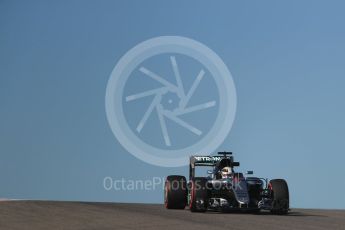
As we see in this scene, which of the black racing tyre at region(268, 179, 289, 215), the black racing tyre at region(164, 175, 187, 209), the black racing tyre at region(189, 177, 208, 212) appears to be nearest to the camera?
the black racing tyre at region(189, 177, 208, 212)

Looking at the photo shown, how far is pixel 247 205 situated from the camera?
26812mm

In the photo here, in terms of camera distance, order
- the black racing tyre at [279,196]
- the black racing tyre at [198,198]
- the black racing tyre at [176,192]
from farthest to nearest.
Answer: the black racing tyre at [176,192]
the black racing tyre at [279,196]
the black racing tyre at [198,198]

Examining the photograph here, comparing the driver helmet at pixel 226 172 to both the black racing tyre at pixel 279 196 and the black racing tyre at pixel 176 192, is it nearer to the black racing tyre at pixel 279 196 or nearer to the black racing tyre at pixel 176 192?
the black racing tyre at pixel 176 192

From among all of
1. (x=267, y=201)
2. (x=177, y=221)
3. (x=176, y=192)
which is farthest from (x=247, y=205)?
(x=177, y=221)

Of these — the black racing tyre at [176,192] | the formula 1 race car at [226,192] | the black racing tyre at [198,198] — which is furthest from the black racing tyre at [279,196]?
the black racing tyre at [176,192]

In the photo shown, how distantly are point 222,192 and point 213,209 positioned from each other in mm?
792

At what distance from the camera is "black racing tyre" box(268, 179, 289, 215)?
26909mm

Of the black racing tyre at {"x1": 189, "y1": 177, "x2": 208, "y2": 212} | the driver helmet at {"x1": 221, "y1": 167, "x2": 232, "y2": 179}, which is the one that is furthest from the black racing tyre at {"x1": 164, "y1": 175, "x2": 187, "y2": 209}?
the black racing tyre at {"x1": 189, "y1": 177, "x2": 208, "y2": 212}

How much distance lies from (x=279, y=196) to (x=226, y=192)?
2.13 m

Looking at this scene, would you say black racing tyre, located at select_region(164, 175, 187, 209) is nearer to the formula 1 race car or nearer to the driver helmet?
the formula 1 race car

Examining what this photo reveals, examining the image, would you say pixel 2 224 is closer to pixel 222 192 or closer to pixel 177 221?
pixel 177 221

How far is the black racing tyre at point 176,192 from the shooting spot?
28.6 metres

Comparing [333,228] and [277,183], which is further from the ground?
[277,183]

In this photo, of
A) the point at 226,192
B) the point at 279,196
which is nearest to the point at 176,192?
the point at 226,192
